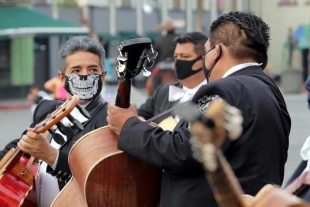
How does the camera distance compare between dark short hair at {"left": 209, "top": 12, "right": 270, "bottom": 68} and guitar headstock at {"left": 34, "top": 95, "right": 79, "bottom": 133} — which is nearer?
dark short hair at {"left": 209, "top": 12, "right": 270, "bottom": 68}

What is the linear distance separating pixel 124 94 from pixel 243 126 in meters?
0.55

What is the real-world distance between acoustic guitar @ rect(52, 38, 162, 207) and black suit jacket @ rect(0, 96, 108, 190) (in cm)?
60

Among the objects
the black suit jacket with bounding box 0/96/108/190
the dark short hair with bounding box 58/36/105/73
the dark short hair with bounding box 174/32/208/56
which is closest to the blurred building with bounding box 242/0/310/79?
the dark short hair with bounding box 174/32/208/56

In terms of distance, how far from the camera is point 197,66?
671 cm

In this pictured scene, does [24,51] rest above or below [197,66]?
below

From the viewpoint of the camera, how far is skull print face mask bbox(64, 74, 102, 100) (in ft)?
15.2

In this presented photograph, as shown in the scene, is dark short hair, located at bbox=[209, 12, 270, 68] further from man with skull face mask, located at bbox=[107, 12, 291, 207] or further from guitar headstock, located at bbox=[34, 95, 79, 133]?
guitar headstock, located at bbox=[34, 95, 79, 133]

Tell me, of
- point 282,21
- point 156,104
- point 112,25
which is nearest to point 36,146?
point 156,104

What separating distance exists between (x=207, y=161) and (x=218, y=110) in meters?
0.16

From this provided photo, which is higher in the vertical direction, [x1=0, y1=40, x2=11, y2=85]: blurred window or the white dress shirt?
the white dress shirt

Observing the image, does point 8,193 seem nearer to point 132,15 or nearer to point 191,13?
Result: point 132,15

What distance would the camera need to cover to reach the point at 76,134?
4492mm

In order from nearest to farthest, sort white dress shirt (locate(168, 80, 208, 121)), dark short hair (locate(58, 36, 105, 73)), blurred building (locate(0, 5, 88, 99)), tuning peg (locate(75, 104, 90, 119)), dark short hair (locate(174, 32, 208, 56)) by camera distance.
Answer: tuning peg (locate(75, 104, 90, 119)) → dark short hair (locate(58, 36, 105, 73)) → white dress shirt (locate(168, 80, 208, 121)) → dark short hair (locate(174, 32, 208, 56)) → blurred building (locate(0, 5, 88, 99))

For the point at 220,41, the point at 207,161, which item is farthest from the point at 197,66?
the point at 207,161
